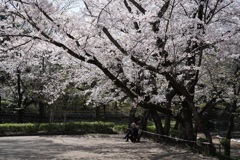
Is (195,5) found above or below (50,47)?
above

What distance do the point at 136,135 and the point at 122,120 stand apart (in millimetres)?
22086

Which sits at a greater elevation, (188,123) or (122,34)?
(122,34)

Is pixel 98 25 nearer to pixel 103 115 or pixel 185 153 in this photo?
pixel 185 153

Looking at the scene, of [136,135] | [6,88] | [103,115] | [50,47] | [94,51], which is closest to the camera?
[94,51]

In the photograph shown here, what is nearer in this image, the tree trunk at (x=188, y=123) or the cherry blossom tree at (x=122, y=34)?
the cherry blossom tree at (x=122, y=34)

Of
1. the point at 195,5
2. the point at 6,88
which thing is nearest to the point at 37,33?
the point at 195,5

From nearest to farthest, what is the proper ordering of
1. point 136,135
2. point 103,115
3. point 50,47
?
point 50,47 → point 136,135 → point 103,115

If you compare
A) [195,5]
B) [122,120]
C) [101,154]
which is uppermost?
[195,5]

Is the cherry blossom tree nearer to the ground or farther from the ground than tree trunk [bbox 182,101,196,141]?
farther from the ground

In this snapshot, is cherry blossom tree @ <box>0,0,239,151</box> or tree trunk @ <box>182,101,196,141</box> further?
tree trunk @ <box>182,101,196,141</box>

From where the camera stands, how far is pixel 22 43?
11.6m

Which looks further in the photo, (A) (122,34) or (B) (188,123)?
(B) (188,123)

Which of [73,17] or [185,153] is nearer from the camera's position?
[73,17]

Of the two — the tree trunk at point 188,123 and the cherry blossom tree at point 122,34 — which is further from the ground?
the cherry blossom tree at point 122,34
